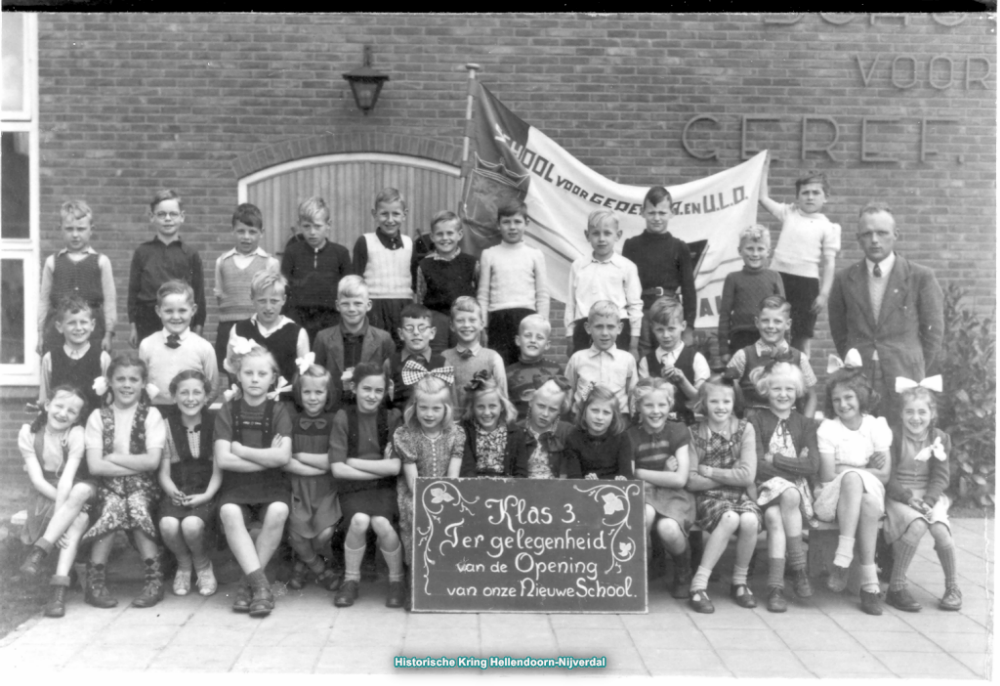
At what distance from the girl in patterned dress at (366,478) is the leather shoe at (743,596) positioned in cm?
160

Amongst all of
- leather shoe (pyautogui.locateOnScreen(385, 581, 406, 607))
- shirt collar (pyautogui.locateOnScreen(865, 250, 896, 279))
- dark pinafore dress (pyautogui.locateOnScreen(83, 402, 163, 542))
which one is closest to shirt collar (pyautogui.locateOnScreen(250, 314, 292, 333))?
dark pinafore dress (pyautogui.locateOnScreen(83, 402, 163, 542))

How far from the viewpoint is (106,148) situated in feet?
24.1

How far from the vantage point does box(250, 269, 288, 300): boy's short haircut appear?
5.45 meters

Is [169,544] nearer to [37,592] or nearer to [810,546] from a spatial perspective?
[37,592]

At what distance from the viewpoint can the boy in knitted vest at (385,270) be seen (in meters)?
5.97

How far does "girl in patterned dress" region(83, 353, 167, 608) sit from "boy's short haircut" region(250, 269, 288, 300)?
70 cm

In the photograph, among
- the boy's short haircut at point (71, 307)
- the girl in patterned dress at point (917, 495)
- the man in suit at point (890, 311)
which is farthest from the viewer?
the man in suit at point (890, 311)

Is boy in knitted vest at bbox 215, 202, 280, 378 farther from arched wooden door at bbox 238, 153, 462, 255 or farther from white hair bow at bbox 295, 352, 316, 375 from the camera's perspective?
arched wooden door at bbox 238, 153, 462, 255

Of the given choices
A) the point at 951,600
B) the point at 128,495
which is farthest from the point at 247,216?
the point at 951,600

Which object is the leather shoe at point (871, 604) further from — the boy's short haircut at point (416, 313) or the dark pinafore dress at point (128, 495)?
the dark pinafore dress at point (128, 495)

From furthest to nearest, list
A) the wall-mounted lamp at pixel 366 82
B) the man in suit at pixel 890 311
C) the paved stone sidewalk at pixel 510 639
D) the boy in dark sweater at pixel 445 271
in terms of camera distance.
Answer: the wall-mounted lamp at pixel 366 82 → the boy in dark sweater at pixel 445 271 → the man in suit at pixel 890 311 → the paved stone sidewalk at pixel 510 639

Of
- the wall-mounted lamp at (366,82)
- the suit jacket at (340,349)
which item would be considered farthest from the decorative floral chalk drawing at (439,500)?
the wall-mounted lamp at (366,82)

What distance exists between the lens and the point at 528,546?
16.1 ft

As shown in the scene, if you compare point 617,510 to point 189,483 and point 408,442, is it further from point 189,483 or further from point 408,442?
point 189,483
